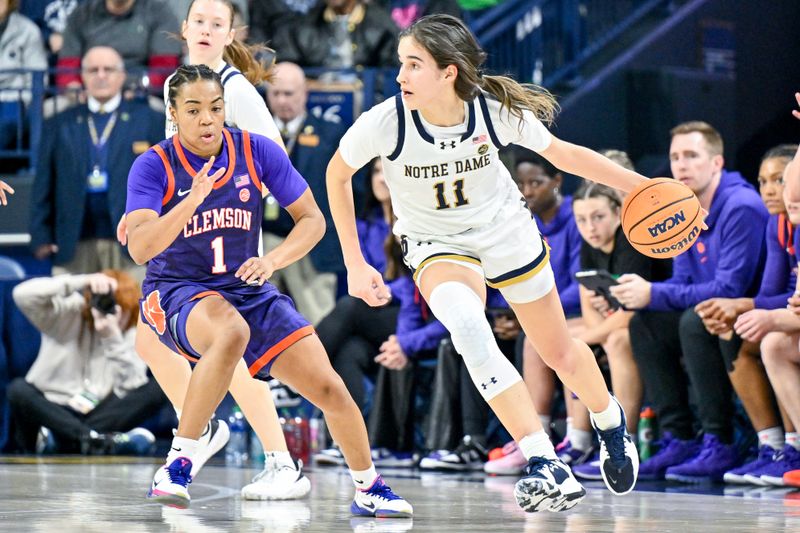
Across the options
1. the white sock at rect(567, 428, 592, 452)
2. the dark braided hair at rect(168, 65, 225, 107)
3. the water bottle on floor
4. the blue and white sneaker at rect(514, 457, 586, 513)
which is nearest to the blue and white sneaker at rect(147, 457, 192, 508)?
the blue and white sneaker at rect(514, 457, 586, 513)

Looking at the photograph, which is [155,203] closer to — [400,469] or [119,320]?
[400,469]

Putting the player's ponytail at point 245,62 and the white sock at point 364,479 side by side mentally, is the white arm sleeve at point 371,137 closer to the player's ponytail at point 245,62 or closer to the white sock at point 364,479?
the white sock at point 364,479

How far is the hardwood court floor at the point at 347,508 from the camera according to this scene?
448cm

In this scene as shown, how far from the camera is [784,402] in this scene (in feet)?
22.0

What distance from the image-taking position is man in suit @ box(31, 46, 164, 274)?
31.9 ft

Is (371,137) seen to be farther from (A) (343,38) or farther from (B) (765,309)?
(A) (343,38)

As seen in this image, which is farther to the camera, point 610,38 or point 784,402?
point 610,38

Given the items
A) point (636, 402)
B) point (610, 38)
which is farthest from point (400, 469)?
point (610, 38)

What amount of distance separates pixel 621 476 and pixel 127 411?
4.75 m

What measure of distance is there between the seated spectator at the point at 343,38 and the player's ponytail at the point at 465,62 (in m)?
5.58

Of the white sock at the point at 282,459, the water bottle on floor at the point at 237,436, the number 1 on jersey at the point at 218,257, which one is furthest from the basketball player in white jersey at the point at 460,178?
the water bottle on floor at the point at 237,436

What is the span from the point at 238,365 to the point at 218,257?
Answer: 0.72 metres

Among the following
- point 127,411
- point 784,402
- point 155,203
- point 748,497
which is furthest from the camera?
point 127,411

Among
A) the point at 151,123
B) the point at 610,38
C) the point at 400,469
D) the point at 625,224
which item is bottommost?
the point at 400,469
